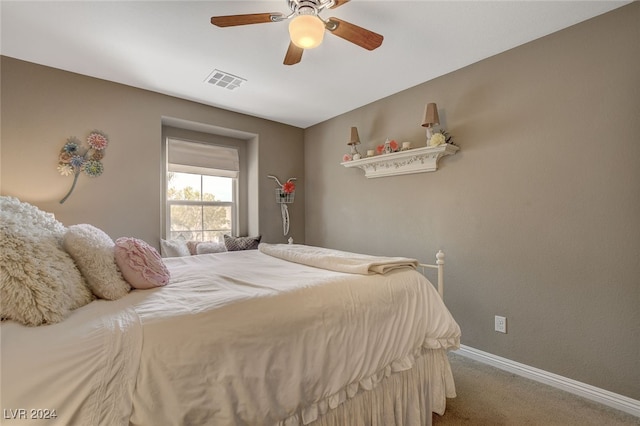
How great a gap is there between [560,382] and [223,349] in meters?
2.33

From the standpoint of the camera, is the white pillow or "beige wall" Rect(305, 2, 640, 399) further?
the white pillow

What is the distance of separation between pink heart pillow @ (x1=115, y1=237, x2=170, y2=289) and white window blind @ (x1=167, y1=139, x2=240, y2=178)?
2.17m

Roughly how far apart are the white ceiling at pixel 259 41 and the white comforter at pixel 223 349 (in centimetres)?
168

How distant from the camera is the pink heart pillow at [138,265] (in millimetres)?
1281

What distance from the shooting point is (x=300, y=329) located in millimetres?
1124

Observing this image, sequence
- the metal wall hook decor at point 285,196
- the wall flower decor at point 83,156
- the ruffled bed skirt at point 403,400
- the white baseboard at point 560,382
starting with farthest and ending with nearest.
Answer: the metal wall hook decor at point 285,196 < the wall flower decor at point 83,156 < the white baseboard at point 560,382 < the ruffled bed skirt at point 403,400

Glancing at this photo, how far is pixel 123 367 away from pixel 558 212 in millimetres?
2582

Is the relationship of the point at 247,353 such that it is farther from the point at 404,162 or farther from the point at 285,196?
the point at 285,196

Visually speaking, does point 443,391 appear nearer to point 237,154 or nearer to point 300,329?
point 300,329

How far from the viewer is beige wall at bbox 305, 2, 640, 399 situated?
1.74m

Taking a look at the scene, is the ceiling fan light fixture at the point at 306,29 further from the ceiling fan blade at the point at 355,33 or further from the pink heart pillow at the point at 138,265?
the pink heart pillow at the point at 138,265

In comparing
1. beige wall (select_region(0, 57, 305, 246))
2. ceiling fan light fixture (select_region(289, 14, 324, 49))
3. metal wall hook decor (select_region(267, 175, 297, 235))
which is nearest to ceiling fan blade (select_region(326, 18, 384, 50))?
ceiling fan light fixture (select_region(289, 14, 324, 49))

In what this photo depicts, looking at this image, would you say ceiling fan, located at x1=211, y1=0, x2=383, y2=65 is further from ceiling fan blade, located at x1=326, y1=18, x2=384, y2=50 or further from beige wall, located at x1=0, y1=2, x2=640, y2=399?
beige wall, located at x1=0, y1=2, x2=640, y2=399

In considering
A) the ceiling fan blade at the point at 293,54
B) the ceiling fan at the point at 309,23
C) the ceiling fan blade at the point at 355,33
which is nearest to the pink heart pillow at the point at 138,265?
the ceiling fan at the point at 309,23
